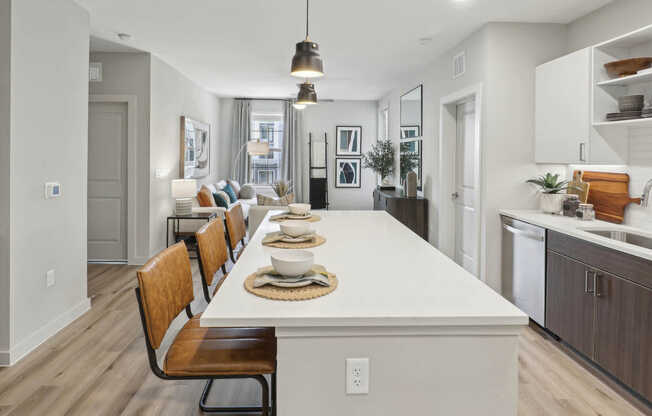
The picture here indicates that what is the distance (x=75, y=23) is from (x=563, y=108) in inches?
154

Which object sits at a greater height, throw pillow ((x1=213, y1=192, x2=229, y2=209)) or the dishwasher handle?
throw pillow ((x1=213, y1=192, x2=229, y2=209))

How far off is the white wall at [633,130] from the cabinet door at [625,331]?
807mm

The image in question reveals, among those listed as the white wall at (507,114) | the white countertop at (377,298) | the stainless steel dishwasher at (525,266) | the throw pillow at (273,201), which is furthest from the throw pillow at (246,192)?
the white countertop at (377,298)

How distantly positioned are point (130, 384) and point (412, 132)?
202 inches

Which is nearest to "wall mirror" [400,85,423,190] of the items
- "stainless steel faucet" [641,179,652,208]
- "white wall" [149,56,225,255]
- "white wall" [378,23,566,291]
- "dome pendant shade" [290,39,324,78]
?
"white wall" [378,23,566,291]

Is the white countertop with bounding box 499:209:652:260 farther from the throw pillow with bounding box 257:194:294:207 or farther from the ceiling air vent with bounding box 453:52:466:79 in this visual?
the throw pillow with bounding box 257:194:294:207

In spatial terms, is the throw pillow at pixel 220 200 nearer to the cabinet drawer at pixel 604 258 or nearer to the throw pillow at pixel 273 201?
the throw pillow at pixel 273 201

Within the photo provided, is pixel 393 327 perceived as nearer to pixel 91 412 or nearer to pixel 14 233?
pixel 91 412

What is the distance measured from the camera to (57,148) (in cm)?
319

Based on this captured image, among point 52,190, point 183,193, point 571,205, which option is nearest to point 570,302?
point 571,205

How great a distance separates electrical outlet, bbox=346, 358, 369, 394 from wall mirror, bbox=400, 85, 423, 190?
5.07m

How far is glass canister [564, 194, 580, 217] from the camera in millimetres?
3346

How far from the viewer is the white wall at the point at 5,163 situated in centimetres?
267

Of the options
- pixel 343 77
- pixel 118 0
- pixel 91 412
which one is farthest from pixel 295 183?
pixel 91 412
